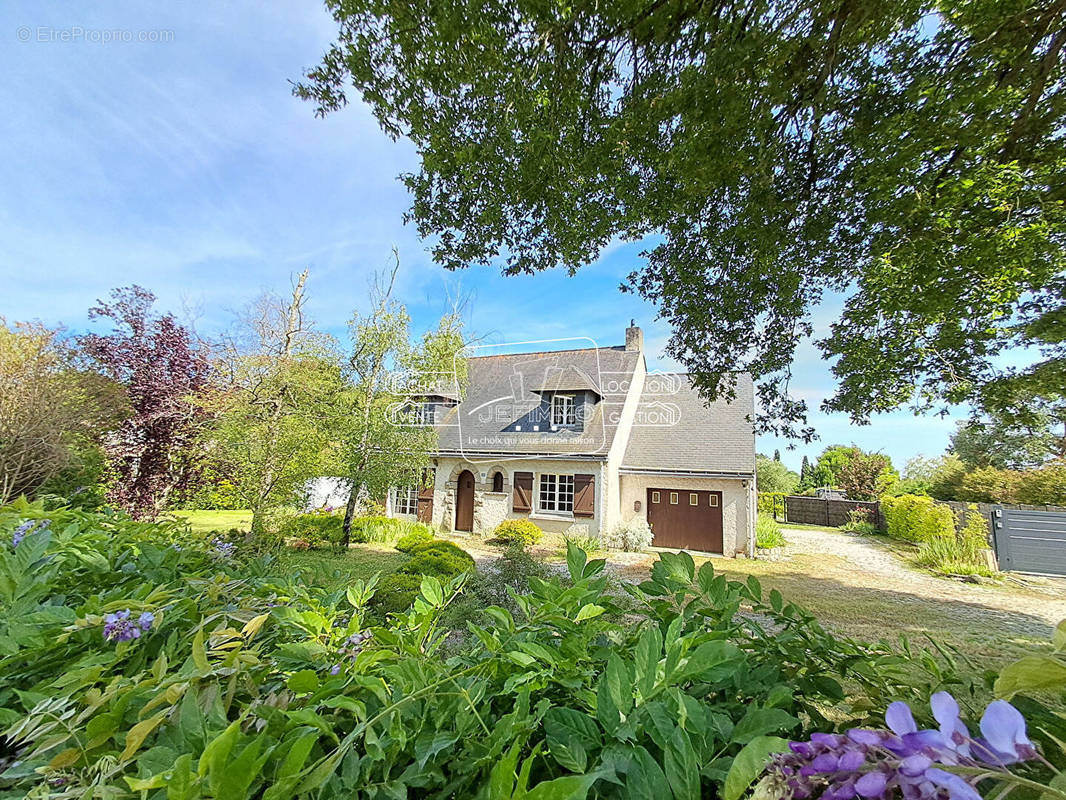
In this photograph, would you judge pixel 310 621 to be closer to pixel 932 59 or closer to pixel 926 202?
pixel 926 202

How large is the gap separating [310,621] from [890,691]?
47.2 inches

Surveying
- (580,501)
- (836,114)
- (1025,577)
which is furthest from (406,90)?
(1025,577)

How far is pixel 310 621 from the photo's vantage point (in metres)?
0.98

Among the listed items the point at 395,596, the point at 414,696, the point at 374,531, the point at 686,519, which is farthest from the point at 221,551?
the point at 686,519

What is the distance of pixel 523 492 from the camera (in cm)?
1457

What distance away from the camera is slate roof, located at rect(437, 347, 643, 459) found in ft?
47.7

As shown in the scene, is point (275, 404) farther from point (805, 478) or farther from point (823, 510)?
point (805, 478)

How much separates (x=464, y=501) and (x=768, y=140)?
14.1 meters

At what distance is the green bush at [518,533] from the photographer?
1305cm

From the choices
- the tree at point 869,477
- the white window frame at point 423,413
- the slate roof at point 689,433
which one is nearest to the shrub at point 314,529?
the white window frame at point 423,413

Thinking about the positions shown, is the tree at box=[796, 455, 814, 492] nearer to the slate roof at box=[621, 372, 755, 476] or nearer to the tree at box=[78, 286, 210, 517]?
the slate roof at box=[621, 372, 755, 476]

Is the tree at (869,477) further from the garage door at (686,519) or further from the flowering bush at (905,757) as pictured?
the flowering bush at (905,757)

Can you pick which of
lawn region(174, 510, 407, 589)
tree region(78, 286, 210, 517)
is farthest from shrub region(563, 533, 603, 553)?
tree region(78, 286, 210, 517)

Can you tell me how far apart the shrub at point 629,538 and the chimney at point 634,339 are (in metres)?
6.65
